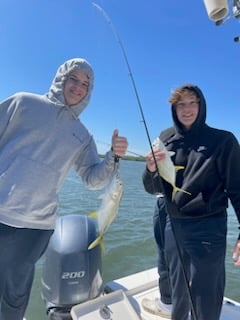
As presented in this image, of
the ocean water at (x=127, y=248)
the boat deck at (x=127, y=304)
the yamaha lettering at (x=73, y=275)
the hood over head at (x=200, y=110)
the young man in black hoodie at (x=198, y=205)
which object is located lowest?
the ocean water at (x=127, y=248)

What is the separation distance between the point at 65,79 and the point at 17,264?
1.14 m

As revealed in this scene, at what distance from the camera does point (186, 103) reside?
2080 millimetres

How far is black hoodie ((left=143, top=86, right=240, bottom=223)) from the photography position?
1880 mm

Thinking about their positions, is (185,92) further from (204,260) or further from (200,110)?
(204,260)

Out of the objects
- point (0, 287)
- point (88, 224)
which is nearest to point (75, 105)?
point (0, 287)

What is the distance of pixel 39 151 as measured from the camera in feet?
5.71

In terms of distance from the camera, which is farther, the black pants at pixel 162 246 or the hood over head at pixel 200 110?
the black pants at pixel 162 246

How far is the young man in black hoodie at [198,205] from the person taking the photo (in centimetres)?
183

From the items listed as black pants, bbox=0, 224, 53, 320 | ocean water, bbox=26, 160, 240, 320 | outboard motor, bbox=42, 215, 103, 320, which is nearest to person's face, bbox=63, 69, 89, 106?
black pants, bbox=0, 224, 53, 320

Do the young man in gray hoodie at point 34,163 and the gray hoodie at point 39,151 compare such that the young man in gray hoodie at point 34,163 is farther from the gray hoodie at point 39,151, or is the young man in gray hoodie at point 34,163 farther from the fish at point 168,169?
the fish at point 168,169

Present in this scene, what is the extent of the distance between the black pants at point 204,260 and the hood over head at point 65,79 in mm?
1035

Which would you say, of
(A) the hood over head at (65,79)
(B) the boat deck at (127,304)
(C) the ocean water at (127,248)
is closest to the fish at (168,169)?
(A) the hood over head at (65,79)

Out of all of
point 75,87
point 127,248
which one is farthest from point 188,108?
point 127,248

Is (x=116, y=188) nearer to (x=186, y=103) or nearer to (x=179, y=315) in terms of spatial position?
(x=186, y=103)
